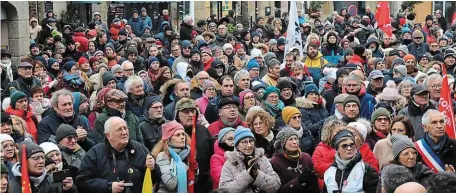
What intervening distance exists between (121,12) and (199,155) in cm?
1995

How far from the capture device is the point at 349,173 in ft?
22.5

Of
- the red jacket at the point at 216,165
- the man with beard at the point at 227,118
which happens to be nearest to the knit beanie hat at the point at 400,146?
the red jacket at the point at 216,165

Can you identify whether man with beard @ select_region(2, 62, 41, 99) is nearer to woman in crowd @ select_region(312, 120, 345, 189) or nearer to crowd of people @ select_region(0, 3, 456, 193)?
crowd of people @ select_region(0, 3, 456, 193)

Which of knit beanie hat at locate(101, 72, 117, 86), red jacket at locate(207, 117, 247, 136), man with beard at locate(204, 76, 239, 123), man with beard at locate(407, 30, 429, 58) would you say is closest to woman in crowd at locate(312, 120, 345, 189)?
red jacket at locate(207, 117, 247, 136)

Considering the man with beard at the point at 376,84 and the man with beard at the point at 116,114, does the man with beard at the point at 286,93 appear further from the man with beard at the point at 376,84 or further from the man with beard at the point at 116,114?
the man with beard at the point at 116,114

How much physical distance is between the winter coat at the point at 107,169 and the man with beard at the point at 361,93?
3.57m

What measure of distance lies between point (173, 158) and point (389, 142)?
1.80 m

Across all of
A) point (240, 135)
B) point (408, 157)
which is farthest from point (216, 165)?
point (408, 157)

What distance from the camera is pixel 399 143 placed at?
6.67 m

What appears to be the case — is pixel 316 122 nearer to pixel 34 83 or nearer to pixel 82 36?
pixel 34 83

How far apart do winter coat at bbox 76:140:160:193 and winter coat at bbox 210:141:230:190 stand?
64cm

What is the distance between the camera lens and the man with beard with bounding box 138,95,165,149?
8469mm

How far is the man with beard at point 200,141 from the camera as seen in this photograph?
25.8ft

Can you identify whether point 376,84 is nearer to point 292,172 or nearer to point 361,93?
point 361,93
